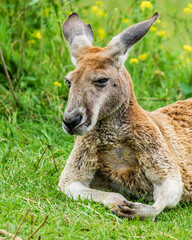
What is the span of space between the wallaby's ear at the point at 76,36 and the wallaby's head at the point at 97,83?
28mm

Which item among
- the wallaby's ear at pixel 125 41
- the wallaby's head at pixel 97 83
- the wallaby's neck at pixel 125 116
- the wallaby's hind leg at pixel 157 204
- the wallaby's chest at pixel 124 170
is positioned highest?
the wallaby's ear at pixel 125 41

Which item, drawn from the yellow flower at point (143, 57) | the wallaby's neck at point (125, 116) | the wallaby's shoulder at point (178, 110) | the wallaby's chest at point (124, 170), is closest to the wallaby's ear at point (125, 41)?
the wallaby's neck at point (125, 116)

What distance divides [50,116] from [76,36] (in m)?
1.61

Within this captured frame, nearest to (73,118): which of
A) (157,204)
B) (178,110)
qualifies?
(157,204)

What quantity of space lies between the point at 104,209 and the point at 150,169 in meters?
0.58

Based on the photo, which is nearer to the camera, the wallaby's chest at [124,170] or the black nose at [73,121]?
the black nose at [73,121]

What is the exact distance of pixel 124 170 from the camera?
4566 mm

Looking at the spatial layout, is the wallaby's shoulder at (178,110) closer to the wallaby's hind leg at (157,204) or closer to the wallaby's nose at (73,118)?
the wallaby's hind leg at (157,204)

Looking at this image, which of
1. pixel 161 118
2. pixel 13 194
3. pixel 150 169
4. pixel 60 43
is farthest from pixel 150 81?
pixel 13 194

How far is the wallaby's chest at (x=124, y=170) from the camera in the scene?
14.9ft

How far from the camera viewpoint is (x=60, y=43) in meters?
7.28

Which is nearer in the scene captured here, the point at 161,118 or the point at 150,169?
the point at 150,169

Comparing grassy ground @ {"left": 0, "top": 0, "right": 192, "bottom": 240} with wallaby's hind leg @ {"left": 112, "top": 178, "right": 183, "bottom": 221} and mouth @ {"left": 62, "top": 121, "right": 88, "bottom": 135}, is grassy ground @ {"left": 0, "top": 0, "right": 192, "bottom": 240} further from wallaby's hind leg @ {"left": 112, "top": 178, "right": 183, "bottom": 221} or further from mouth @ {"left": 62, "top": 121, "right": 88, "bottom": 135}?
mouth @ {"left": 62, "top": 121, "right": 88, "bottom": 135}

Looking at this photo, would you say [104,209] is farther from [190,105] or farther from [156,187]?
[190,105]
